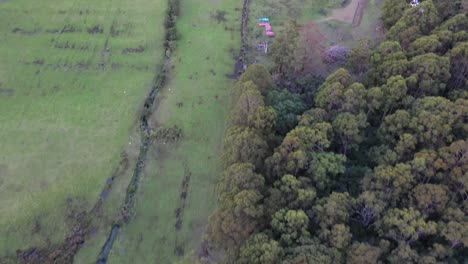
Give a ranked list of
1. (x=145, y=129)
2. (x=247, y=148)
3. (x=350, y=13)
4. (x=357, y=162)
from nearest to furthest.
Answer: (x=247, y=148), (x=357, y=162), (x=145, y=129), (x=350, y=13)

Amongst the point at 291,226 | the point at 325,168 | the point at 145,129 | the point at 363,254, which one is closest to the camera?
the point at 363,254

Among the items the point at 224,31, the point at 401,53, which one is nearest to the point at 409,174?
the point at 401,53

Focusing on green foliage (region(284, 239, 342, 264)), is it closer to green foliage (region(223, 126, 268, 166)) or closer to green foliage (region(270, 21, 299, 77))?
green foliage (region(223, 126, 268, 166))

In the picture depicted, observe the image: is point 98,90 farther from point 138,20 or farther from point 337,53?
point 337,53

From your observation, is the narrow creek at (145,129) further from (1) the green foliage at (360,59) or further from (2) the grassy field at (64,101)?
(1) the green foliage at (360,59)

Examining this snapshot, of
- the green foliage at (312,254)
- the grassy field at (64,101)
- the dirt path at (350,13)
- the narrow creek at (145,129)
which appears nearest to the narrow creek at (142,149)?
the narrow creek at (145,129)

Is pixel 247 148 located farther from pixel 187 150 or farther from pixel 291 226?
pixel 187 150

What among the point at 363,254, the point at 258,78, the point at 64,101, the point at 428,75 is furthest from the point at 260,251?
the point at 64,101
